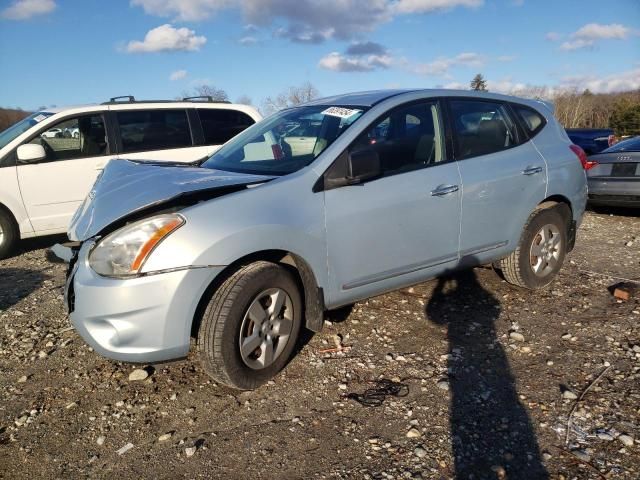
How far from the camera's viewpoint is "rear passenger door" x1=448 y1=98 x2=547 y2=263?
3.84m

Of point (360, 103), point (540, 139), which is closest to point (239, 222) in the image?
point (360, 103)

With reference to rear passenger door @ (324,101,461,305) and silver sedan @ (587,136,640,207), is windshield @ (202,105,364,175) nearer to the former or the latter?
rear passenger door @ (324,101,461,305)

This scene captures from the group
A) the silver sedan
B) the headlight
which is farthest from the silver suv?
the silver sedan

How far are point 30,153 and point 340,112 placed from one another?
4344 millimetres

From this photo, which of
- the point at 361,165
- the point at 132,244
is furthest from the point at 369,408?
the point at 132,244

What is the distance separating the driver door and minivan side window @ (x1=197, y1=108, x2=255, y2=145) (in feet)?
4.52

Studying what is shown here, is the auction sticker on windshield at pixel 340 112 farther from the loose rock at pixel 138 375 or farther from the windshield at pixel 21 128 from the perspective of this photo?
the windshield at pixel 21 128

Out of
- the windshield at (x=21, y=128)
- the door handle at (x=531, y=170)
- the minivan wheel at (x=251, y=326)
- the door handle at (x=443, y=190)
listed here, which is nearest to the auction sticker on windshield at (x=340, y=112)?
the door handle at (x=443, y=190)

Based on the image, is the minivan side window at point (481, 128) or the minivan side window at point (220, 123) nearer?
the minivan side window at point (481, 128)

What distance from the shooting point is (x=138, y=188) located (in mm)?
3092

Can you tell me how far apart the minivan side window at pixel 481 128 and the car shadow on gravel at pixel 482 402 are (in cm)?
130

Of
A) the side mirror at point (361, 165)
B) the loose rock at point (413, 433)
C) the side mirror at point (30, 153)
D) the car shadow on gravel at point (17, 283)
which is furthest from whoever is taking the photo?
the side mirror at point (30, 153)

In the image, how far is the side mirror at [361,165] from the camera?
10.3 feet

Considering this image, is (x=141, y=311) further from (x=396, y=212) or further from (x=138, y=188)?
(x=396, y=212)
